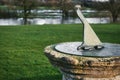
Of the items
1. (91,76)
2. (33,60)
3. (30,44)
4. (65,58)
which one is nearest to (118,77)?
(91,76)

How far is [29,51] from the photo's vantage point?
9664 millimetres

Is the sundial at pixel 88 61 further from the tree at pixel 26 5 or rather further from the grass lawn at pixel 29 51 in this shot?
the tree at pixel 26 5

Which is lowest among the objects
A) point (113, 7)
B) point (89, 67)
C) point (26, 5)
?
point (113, 7)

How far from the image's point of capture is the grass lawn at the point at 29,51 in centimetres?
768

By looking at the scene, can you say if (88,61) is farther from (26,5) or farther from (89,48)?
(26,5)

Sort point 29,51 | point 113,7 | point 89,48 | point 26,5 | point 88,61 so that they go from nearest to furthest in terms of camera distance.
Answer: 1. point 88,61
2. point 89,48
3. point 29,51
4. point 113,7
5. point 26,5

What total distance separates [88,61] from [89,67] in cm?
Answer: 9

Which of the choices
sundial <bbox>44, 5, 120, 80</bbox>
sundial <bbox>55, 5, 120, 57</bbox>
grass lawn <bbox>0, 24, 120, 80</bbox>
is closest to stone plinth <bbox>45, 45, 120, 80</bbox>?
sundial <bbox>44, 5, 120, 80</bbox>

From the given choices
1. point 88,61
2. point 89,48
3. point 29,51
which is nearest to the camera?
point 88,61

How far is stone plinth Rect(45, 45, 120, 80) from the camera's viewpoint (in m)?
3.92

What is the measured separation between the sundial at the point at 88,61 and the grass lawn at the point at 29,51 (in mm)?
3066

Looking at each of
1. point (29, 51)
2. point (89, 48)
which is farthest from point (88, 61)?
point (29, 51)

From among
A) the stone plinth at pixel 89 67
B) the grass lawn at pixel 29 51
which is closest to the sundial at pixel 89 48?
the stone plinth at pixel 89 67

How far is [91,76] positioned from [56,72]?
12.5ft
